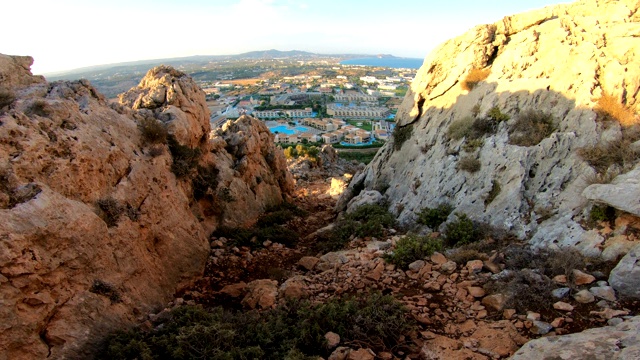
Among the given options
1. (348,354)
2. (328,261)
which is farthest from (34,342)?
(328,261)

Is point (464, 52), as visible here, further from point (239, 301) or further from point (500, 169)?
point (239, 301)

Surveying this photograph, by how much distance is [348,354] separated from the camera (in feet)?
16.8

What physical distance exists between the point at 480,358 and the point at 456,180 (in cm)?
672

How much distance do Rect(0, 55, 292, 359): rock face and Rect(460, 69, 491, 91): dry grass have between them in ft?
31.6

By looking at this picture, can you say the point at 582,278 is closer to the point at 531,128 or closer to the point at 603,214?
the point at 603,214

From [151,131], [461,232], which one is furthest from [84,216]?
[461,232]

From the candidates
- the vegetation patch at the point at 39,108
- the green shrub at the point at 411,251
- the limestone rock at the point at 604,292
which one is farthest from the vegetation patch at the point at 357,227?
the vegetation patch at the point at 39,108

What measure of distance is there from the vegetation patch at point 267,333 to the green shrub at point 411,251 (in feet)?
6.48

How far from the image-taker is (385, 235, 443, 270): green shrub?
7.97 m

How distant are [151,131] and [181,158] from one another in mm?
1234

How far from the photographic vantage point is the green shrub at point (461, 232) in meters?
8.73

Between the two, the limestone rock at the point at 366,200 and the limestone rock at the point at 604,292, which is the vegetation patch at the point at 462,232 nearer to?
the limestone rock at the point at 604,292

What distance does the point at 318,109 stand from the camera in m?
103

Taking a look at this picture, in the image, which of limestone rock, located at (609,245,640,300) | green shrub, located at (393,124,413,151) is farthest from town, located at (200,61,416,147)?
limestone rock, located at (609,245,640,300)
